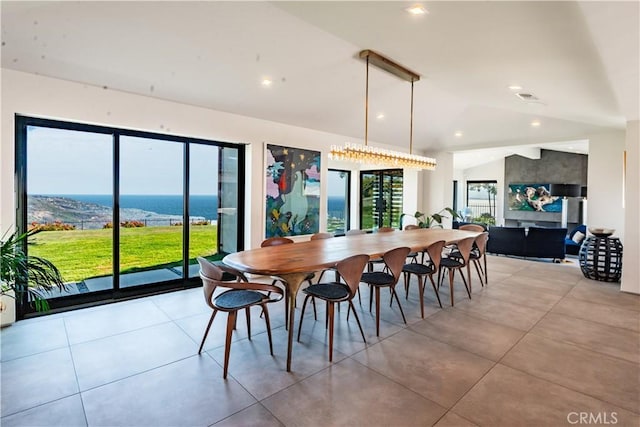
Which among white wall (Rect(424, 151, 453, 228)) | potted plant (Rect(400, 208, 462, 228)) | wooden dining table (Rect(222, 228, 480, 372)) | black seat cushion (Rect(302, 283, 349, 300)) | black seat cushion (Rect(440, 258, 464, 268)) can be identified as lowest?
black seat cushion (Rect(302, 283, 349, 300))

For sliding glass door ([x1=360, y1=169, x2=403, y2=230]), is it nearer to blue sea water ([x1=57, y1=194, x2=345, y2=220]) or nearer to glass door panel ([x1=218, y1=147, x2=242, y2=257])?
glass door panel ([x1=218, y1=147, x2=242, y2=257])

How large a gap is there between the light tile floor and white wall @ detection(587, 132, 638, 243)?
257cm

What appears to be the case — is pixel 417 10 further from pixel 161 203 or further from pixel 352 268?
pixel 161 203

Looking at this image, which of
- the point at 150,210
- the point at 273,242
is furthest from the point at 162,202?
the point at 273,242

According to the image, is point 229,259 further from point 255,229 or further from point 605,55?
point 605,55

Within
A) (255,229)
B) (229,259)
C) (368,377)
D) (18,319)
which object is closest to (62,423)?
(229,259)

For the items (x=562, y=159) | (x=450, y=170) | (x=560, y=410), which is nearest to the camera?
(x=560, y=410)

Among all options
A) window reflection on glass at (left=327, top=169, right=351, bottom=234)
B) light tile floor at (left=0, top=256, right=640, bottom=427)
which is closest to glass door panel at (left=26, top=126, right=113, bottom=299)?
light tile floor at (left=0, top=256, right=640, bottom=427)

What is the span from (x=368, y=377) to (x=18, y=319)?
12.0ft

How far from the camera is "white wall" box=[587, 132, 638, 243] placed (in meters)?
5.72

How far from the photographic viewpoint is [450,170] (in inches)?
331

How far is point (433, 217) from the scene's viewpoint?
26.4 ft

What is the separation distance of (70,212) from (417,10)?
14.2 feet

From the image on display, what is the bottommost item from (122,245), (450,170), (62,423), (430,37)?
(62,423)
